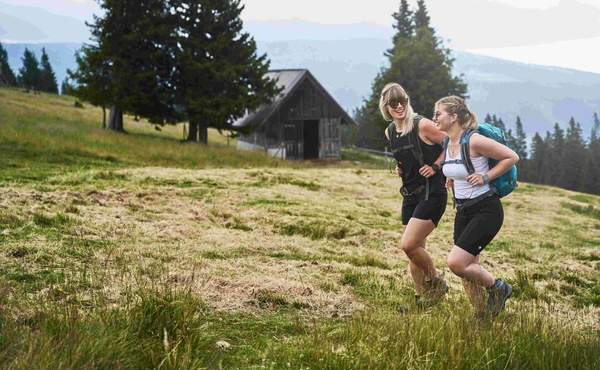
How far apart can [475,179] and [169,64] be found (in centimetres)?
2819

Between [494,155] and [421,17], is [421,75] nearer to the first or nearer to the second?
[421,17]

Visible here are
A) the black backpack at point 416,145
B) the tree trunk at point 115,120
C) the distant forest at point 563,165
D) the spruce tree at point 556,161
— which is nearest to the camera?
the black backpack at point 416,145

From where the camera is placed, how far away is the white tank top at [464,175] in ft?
16.1

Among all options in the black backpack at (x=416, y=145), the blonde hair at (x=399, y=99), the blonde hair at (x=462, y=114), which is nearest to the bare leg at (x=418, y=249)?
the black backpack at (x=416, y=145)

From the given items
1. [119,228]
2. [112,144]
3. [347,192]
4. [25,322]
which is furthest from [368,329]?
[112,144]

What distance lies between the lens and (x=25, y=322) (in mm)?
3773

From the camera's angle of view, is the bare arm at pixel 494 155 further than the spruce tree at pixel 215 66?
No

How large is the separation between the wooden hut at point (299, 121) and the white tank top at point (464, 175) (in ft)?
102

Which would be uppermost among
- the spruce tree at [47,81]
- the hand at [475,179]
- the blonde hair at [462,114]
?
the spruce tree at [47,81]

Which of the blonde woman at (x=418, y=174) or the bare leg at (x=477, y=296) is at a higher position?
the blonde woman at (x=418, y=174)

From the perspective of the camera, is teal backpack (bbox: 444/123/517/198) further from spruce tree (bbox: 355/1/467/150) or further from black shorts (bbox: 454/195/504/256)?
spruce tree (bbox: 355/1/467/150)

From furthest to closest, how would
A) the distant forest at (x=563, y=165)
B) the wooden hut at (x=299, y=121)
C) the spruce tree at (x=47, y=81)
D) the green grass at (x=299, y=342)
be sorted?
1. the spruce tree at (x=47, y=81)
2. the distant forest at (x=563, y=165)
3. the wooden hut at (x=299, y=121)
4. the green grass at (x=299, y=342)

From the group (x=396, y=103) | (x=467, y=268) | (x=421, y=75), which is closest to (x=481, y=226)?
(x=467, y=268)

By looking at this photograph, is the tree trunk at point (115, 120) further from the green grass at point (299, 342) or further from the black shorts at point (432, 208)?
the green grass at point (299, 342)
